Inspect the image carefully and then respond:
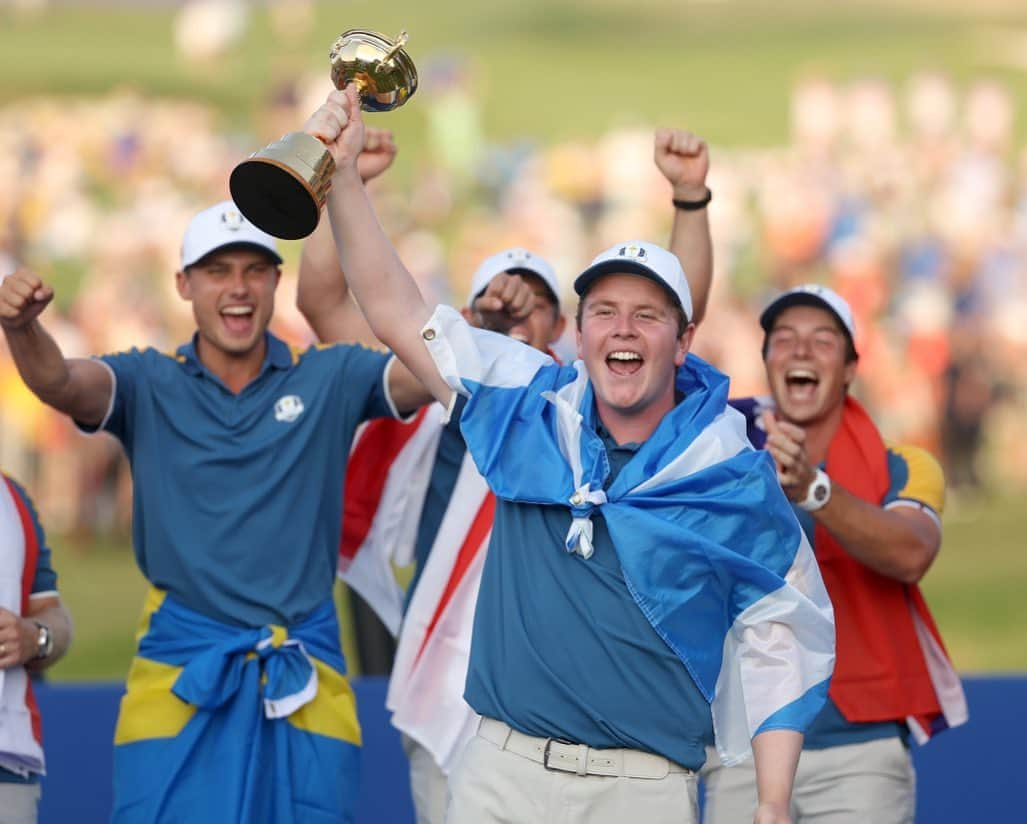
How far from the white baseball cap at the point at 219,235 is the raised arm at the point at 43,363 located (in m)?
0.42

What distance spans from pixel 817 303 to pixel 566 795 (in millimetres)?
1943

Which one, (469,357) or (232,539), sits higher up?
(469,357)

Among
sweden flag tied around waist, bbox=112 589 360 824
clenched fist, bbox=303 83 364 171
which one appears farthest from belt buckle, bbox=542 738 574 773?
clenched fist, bbox=303 83 364 171

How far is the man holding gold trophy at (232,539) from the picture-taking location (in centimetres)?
459

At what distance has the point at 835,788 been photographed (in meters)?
4.75

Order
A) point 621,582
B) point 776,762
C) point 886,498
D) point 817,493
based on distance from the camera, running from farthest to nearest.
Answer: point 886,498 < point 817,493 < point 621,582 < point 776,762

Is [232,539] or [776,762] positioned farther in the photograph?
[232,539]

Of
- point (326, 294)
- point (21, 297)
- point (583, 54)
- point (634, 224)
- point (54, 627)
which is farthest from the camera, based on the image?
point (583, 54)

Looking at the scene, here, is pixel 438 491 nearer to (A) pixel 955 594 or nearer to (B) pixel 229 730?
(B) pixel 229 730

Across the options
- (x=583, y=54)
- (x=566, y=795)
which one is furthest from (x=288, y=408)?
(x=583, y=54)

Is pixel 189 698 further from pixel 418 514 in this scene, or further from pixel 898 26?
pixel 898 26

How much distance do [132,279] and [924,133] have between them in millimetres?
4967

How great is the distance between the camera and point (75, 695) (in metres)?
6.65

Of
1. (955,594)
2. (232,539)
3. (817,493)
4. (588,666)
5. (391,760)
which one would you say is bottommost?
(391,760)
